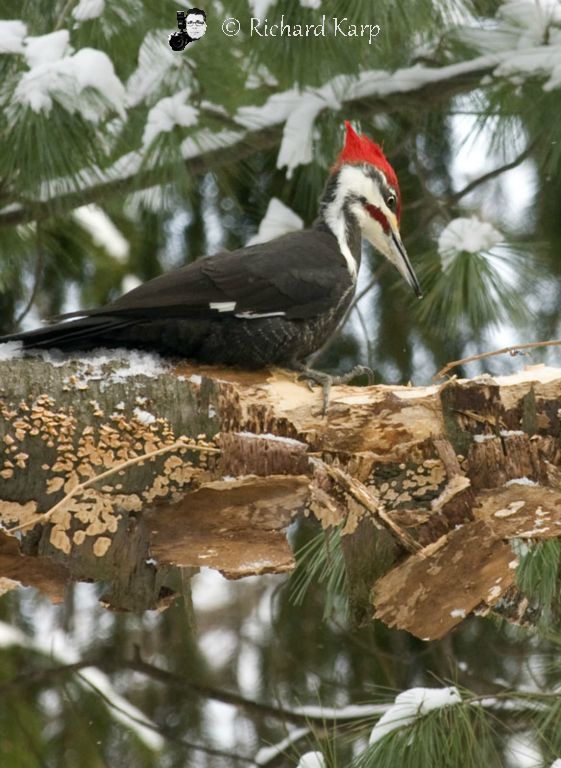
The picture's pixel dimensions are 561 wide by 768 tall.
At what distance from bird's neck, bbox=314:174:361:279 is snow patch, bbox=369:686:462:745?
35.9 inches

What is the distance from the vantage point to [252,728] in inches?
140

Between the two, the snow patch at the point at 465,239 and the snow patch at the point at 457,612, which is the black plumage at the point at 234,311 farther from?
the snow patch at the point at 457,612

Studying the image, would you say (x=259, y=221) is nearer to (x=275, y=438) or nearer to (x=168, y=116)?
(x=168, y=116)

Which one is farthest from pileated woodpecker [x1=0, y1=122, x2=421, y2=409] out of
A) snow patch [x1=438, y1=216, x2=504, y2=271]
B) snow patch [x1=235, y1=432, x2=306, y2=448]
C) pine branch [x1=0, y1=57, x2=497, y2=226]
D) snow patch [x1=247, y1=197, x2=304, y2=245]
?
pine branch [x1=0, y1=57, x2=497, y2=226]

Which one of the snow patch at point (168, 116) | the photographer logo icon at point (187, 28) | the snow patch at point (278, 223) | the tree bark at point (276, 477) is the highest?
the photographer logo icon at point (187, 28)

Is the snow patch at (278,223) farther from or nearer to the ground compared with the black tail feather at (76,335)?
nearer to the ground

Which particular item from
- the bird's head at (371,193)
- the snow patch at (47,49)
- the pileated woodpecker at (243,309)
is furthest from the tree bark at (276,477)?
the snow patch at (47,49)

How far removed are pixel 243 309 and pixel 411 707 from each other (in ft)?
2.65

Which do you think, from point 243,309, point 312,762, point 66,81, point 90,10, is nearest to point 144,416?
point 243,309

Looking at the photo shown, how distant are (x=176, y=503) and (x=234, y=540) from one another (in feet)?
0.39

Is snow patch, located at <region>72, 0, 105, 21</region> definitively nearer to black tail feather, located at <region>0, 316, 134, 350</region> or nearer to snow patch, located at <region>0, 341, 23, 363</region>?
black tail feather, located at <region>0, 316, 134, 350</region>

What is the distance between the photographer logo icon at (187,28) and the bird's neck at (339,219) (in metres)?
0.46

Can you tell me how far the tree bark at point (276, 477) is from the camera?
1.97 m

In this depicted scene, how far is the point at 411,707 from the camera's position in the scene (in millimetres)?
2436
